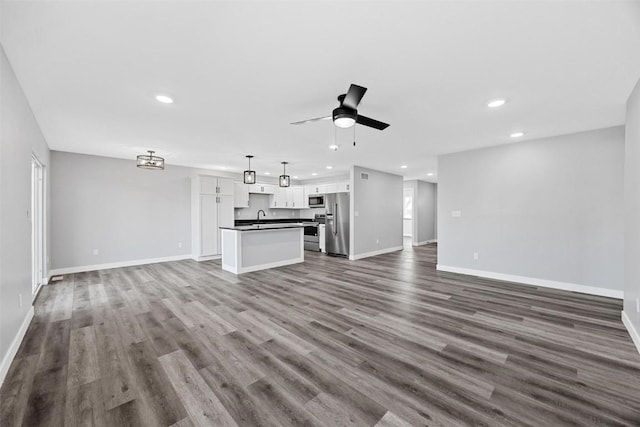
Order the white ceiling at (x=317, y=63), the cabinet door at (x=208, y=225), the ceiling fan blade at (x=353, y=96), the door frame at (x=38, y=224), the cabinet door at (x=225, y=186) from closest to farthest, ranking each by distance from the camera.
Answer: the white ceiling at (x=317, y=63) < the ceiling fan blade at (x=353, y=96) < the door frame at (x=38, y=224) < the cabinet door at (x=208, y=225) < the cabinet door at (x=225, y=186)

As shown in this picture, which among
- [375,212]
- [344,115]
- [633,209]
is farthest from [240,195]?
[633,209]

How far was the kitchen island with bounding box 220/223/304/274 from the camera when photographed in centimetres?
536

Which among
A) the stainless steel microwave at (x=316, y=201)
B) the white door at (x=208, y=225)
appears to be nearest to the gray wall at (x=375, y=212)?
the stainless steel microwave at (x=316, y=201)

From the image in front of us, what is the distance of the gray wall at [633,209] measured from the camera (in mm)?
2449

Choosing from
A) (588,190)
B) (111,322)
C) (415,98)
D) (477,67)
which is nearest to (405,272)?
(588,190)

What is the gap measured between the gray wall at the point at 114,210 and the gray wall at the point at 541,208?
21.6 feet

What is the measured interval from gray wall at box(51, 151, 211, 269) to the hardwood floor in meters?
1.95

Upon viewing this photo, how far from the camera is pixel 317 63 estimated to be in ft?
7.00

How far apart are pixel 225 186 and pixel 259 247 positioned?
2557mm

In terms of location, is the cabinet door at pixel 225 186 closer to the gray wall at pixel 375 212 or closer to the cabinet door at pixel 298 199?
the cabinet door at pixel 298 199

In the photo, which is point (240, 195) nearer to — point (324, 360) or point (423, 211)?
point (324, 360)

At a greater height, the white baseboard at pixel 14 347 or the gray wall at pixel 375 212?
the gray wall at pixel 375 212

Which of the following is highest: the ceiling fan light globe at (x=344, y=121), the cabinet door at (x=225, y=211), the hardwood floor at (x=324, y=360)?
the ceiling fan light globe at (x=344, y=121)

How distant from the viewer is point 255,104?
2.95m
